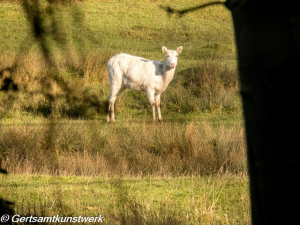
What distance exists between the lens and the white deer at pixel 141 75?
1252cm

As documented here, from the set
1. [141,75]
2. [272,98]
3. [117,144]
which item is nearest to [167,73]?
[141,75]

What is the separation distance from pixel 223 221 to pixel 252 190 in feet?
8.46

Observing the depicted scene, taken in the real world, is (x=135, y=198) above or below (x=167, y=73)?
below

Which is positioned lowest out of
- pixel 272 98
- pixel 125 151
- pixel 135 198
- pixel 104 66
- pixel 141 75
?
pixel 135 198

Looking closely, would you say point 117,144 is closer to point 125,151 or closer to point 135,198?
point 125,151

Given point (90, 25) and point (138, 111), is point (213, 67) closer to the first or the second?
point (138, 111)

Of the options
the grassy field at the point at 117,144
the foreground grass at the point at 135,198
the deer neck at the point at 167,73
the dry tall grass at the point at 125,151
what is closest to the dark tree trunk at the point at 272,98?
the grassy field at the point at 117,144

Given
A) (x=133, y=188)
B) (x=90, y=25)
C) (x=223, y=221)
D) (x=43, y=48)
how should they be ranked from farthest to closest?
(x=90, y=25) → (x=133, y=188) → (x=223, y=221) → (x=43, y=48)

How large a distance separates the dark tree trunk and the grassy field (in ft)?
4.97

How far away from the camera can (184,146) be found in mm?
8938

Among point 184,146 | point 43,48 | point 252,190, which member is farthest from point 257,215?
point 184,146

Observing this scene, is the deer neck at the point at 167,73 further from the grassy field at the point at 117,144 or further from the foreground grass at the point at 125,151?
the foreground grass at the point at 125,151

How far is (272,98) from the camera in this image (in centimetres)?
222

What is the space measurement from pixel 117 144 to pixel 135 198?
358cm
